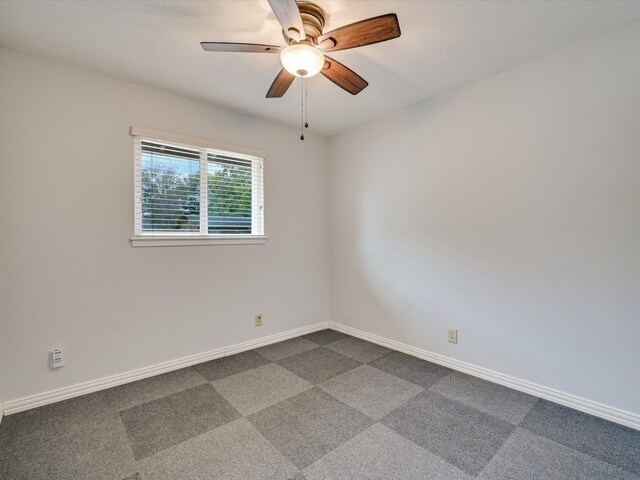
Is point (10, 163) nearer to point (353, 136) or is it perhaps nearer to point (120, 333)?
point (120, 333)

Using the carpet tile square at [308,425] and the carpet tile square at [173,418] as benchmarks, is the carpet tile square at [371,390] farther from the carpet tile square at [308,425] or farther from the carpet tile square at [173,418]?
the carpet tile square at [173,418]

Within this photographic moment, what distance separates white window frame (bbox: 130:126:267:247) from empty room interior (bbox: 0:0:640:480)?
0.07 feet

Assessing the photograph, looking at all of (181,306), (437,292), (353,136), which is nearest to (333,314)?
(437,292)

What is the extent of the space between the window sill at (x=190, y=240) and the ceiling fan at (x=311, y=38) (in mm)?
1599

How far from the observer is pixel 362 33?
1.55m

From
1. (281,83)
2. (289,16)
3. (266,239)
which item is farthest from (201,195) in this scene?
(289,16)

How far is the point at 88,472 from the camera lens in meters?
1.56

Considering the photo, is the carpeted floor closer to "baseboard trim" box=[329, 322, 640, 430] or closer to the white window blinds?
"baseboard trim" box=[329, 322, 640, 430]

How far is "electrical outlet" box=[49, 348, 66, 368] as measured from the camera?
2.22 m

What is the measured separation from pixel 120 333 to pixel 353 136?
9.91 ft

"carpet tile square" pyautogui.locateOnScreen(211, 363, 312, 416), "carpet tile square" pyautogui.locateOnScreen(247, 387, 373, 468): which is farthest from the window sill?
"carpet tile square" pyautogui.locateOnScreen(247, 387, 373, 468)

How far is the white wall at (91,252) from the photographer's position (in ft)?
6.95

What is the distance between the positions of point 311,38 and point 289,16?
0.40 m

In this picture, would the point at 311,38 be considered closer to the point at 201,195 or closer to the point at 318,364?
the point at 201,195
